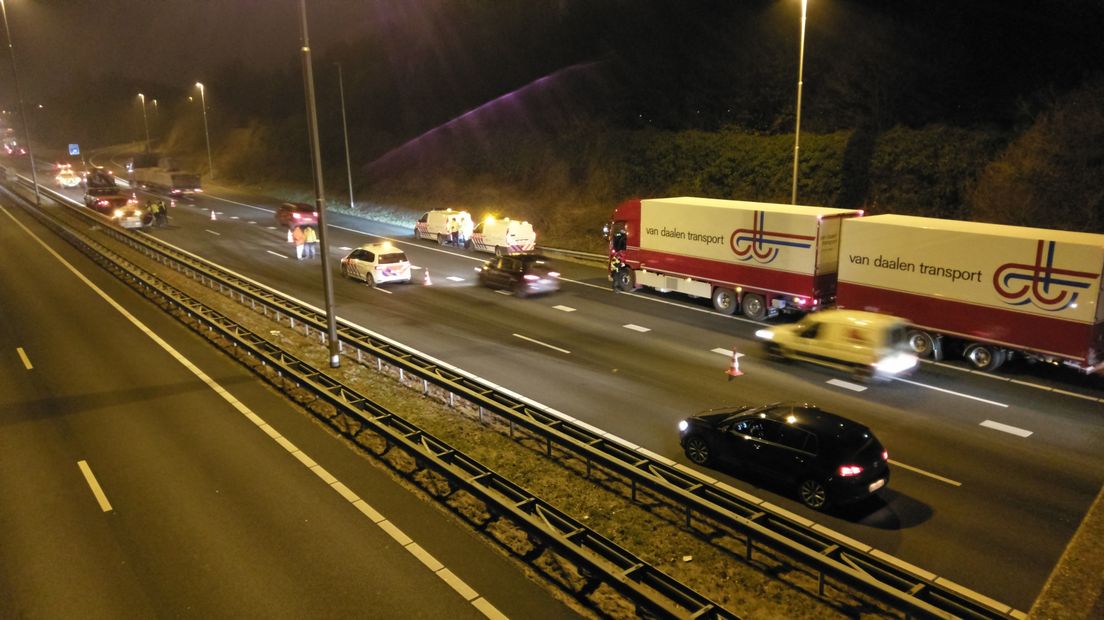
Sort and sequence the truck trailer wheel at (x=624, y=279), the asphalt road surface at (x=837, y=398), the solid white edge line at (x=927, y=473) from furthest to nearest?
the truck trailer wheel at (x=624, y=279) → the solid white edge line at (x=927, y=473) → the asphalt road surface at (x=837, y=398)

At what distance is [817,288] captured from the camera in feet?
71.1

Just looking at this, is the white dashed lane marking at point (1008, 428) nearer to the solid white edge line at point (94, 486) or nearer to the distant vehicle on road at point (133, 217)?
the solid white edge line at point (94, 486)

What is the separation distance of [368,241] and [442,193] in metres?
13.2

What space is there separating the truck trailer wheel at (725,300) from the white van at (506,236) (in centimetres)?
1203

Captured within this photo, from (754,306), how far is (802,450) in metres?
12.4

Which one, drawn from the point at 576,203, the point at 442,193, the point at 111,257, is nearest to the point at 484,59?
the point at 442,193

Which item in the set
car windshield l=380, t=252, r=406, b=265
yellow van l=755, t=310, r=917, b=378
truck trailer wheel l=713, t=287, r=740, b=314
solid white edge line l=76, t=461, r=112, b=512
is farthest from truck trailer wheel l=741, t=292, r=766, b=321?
solid white edge line l=76, t=461, r=112, b=512

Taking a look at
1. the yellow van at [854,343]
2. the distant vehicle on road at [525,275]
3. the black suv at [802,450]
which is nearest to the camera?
the black suv at [802,450]

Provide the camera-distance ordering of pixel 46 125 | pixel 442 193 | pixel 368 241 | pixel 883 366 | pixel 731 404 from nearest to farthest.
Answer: pixel 731 404 → pixel 883 366 → pixel 368 241 → pixel 442 193 → pixel 46 125

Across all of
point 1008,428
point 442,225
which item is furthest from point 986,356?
point 442,225

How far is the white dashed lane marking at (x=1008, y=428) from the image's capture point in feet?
46.8

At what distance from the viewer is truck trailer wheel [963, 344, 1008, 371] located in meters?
17.9

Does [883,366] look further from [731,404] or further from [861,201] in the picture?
[861,201]

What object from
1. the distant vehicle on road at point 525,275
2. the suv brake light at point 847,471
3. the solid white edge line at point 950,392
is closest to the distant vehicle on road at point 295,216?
the distant vehicle on road at point 525,275
